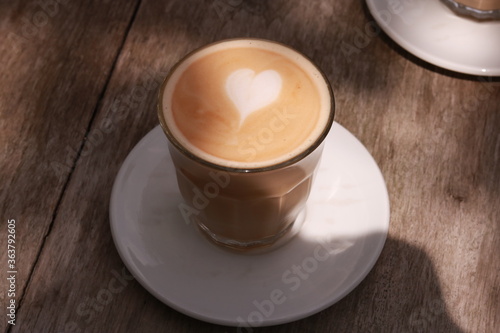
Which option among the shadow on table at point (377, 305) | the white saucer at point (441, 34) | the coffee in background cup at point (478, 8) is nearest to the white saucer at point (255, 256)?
the shadow on table at point (377, 305)

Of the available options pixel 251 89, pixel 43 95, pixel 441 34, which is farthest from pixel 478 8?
pixel 43 95

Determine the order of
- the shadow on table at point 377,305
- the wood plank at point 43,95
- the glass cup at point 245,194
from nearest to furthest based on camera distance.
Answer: the glass cup at point 245,194 → the shadow on table at point 377,305 → the wood plank at point 43,95

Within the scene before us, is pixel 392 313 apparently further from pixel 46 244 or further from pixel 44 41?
pixel 44 41

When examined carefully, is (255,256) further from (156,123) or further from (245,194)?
(156,123)

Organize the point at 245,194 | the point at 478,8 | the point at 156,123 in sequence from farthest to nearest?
1. the point at 478,8
2. the point at 156,123
3. the point at 245,194

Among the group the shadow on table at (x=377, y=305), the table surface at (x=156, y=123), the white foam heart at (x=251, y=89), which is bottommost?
the shadow on table at (x=377, y=305)

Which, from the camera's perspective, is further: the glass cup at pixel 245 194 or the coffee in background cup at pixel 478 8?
the coffee in background cup at pixel 478 8

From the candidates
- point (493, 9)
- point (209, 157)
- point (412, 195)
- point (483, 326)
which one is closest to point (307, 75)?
point (209, 157)

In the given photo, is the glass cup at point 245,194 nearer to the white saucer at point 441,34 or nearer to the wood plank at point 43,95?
the wood plank at point 43,95
